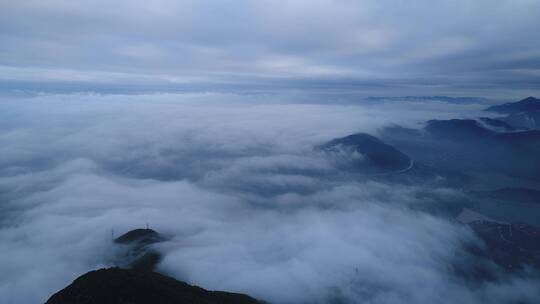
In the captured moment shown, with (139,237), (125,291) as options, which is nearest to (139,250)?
(139,237)

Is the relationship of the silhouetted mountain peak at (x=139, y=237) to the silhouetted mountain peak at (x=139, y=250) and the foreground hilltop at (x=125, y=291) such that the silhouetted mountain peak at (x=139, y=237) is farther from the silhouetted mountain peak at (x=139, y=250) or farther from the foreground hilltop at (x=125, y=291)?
the foreground hilltop at (x=125, y=291)

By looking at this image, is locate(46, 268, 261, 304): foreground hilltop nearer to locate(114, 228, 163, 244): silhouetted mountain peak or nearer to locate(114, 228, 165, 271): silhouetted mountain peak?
locate(114, 228, 165, 271): silhouetted mountain peak

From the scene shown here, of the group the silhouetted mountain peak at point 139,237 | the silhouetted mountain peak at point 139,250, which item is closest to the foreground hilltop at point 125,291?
the silhouetted mountain peak at point 139,250

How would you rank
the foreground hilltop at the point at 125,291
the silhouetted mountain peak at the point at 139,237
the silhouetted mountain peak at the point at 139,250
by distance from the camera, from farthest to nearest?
the silhouetted mountain peak at the point at 139,237 < the silhouetted mountain peak at the point at 139,250 < the foreground hilltop at the point at 125,291

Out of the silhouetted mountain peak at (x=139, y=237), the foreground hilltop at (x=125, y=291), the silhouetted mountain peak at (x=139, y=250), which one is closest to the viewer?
the foreground hilltop at (x=125, y=291)

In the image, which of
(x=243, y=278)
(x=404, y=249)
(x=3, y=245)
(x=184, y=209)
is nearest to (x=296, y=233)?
(x=404, y=249)

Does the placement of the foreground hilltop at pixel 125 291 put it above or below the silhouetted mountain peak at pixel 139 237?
above

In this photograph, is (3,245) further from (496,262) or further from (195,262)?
(496,262)

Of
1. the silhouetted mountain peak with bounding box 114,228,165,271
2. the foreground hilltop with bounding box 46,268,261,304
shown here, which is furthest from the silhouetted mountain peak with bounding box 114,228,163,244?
the foreground hilltop with bounding box 46,268,261,304
